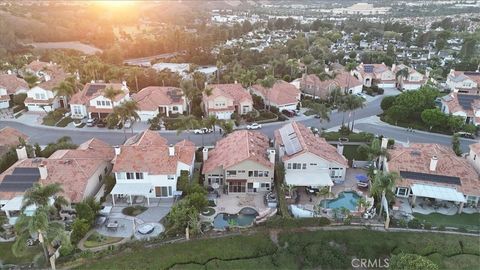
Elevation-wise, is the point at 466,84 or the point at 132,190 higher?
the point at 466,84

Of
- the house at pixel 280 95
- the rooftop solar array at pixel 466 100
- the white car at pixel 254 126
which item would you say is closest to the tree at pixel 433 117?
the rooftop solar array at pixel 466 100

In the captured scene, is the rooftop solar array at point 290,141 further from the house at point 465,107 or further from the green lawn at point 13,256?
the house at point 465,107

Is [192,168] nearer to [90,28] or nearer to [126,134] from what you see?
[126,134]

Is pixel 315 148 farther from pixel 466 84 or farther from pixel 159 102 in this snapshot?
pixel 466 84

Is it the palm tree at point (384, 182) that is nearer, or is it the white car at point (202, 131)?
the palm tree at point (384, 182)

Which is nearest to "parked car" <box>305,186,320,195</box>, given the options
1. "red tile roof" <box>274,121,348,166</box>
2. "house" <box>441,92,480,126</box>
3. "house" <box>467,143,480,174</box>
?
"red tile roof" <box>274,121,348,166</box>

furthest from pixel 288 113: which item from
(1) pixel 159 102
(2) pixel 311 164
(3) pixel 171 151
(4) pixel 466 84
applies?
(4) pixel 466 84
